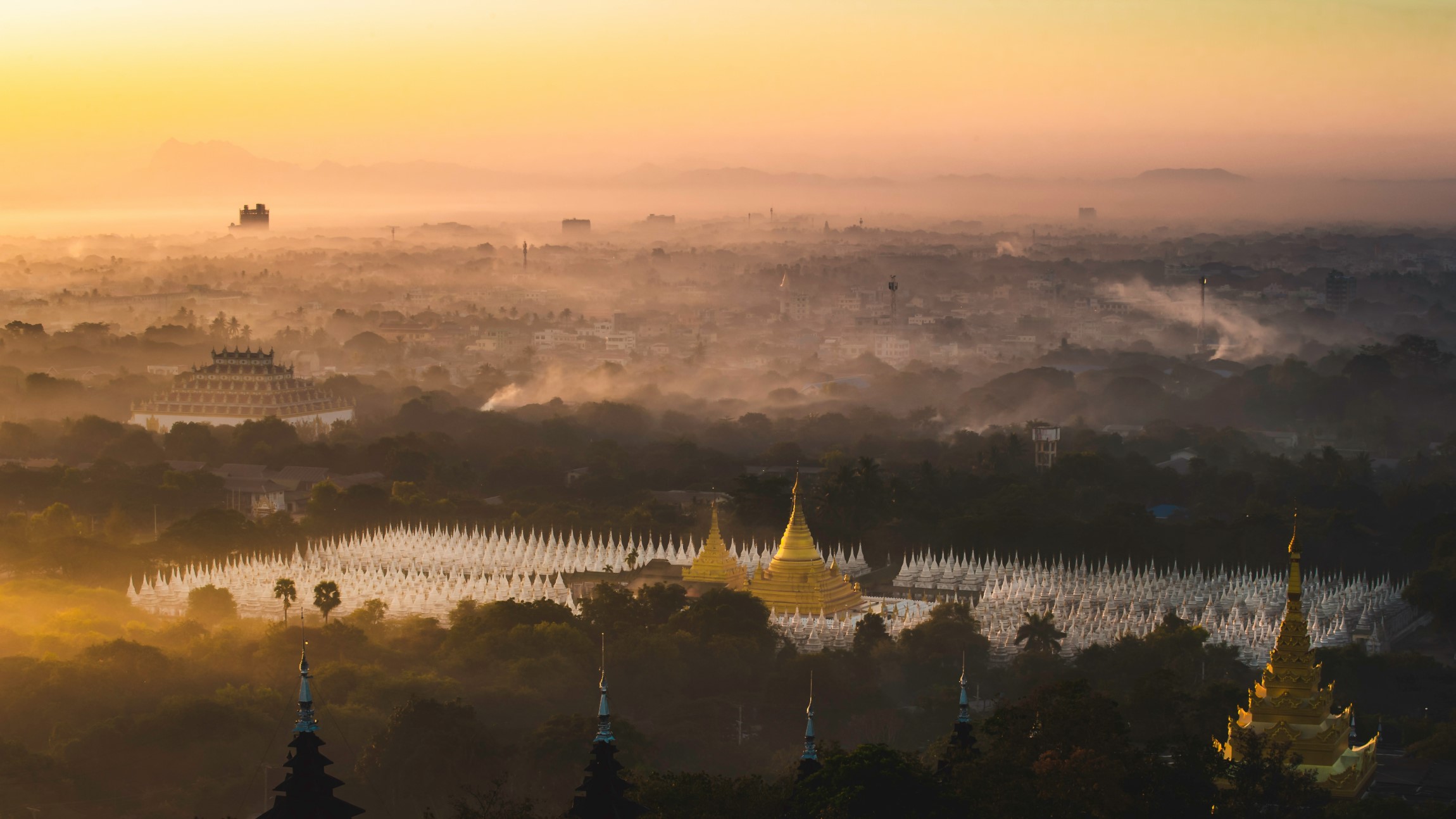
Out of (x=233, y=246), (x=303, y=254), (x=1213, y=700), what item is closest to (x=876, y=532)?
(x=1213, y=700)

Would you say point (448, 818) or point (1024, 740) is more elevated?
point (1024, 740)

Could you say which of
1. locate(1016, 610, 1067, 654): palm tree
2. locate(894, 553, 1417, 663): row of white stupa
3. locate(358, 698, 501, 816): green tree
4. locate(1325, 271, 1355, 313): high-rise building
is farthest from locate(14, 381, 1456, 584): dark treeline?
locate(1325, 271, 1355, 313): high-rise building

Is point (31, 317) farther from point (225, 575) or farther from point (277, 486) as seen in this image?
point (225, 575)

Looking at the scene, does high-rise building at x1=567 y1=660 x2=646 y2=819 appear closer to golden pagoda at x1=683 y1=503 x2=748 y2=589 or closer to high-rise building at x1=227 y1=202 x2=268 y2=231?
golden pagoda at x1=683 y1=503 x2=748 y2=589

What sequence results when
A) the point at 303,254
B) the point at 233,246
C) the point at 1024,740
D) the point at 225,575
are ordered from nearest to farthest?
the point at 1024,740, the point at 225,575, the point at 233,246, the point at 303,254

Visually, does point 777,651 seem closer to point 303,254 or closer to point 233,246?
point 233,246

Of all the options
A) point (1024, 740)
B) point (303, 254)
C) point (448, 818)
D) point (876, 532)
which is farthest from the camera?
point (303, 254)

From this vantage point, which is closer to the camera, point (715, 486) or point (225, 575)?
point (225, 575)
